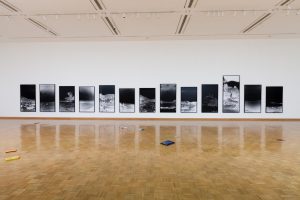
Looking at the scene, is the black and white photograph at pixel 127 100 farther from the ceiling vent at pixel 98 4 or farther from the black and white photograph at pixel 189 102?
the ceiling vent at pixel 98 4

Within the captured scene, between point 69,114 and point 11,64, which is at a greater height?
point 11,64

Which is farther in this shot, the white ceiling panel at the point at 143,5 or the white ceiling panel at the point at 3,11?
the white ceiling panel at the point at 3,11

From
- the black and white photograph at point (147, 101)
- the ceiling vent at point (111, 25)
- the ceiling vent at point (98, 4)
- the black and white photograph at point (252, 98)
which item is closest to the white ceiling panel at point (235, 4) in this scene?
the ceiling vent at point (98, 4)

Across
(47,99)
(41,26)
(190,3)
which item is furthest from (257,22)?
(47,99)

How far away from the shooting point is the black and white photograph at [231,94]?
16859 millimetres

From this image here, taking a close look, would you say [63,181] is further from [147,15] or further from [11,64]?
[11,64]

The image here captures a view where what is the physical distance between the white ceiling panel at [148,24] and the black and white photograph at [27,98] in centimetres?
778

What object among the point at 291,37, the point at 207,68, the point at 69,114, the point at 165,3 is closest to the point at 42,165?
the point at 165,3

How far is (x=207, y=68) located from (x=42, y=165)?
1297 cm

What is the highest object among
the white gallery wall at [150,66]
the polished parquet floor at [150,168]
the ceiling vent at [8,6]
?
the ceiling vent at [8,6]

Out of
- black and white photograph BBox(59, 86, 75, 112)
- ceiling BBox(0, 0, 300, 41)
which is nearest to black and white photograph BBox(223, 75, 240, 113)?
ceiling BBox(0, 0, 300, 41)

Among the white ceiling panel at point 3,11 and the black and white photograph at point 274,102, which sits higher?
the white ceiling panel at point 3,11

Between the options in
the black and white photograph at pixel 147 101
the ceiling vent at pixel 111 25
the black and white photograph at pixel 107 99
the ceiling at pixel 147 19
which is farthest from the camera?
the black and white photograph at pixel 107 99

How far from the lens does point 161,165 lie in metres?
6.55
